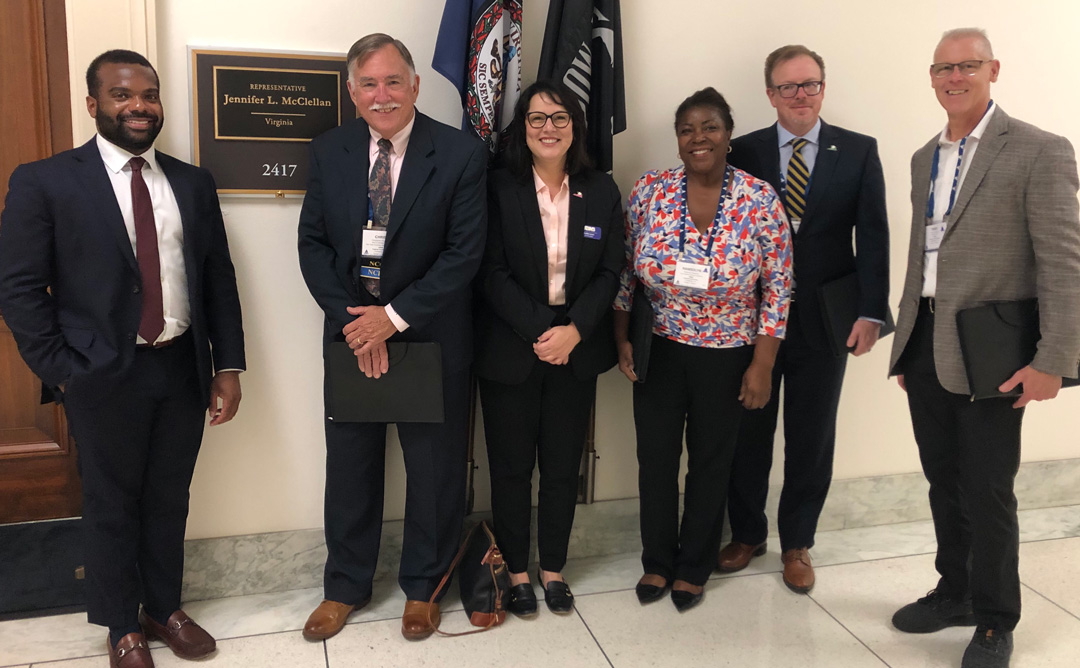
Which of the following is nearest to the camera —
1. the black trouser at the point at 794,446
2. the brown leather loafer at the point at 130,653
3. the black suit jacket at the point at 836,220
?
the brown leather loafer at the point at 130,653

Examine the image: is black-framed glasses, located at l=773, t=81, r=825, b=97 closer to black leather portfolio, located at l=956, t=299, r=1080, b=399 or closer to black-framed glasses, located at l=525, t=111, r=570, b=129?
black-framed glasses, located at l=525, t=111, r=570, b=129

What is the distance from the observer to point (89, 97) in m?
2.18

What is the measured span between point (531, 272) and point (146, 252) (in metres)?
1.10

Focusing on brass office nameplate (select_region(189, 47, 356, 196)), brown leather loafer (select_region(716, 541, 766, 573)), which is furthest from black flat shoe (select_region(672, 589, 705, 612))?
brass office nameplate (select_region(189, 47, 356, 196))

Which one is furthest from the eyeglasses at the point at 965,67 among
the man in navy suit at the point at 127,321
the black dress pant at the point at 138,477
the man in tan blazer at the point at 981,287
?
the black dress pant at the point at 138,477

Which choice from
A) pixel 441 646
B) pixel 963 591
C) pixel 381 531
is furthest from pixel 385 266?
pixel 963 591

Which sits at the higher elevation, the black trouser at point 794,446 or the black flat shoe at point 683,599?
the black trouser at point 794,446

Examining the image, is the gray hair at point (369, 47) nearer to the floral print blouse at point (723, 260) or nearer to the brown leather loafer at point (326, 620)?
the floral print blouse at point (723, 260)

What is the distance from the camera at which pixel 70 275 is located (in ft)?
7.14

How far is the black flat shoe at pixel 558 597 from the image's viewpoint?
276 centimetres

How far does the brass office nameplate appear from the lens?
2.54 metres

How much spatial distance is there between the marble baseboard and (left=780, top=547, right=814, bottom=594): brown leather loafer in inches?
14.3

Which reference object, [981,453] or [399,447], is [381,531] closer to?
[399,447]

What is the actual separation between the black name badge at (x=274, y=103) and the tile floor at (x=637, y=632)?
1573 mm
